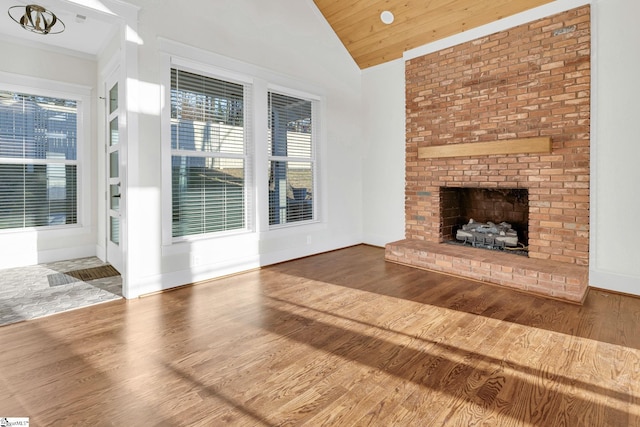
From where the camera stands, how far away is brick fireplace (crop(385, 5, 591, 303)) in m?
3.46

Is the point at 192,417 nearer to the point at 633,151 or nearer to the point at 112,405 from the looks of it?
the point at 112,405

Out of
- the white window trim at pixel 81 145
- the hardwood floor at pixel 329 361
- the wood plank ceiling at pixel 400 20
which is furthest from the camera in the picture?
the white window trim at pixel 81 145

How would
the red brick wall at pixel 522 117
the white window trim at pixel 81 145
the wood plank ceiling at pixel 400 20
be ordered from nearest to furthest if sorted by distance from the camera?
the red brick wall at pixel 522 117
the wood plank ceiling at pixel 400 20
the white window trim at pixel 81 145

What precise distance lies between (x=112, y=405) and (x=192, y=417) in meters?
0.44

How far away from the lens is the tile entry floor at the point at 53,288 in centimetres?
288

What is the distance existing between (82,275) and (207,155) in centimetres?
206

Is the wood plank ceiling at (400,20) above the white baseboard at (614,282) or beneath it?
above

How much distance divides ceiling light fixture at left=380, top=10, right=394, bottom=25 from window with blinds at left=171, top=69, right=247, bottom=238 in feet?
7.31

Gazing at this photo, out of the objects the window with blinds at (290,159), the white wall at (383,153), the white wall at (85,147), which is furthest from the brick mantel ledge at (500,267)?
the white wall at (85,147)

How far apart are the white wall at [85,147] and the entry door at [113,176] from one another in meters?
0.66

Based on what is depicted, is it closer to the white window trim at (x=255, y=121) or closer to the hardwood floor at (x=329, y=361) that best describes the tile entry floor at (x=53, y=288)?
the hardwood floor at (x=329, y=361)

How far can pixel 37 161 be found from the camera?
4465 mm

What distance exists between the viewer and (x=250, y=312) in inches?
112

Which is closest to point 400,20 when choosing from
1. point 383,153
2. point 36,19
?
point 383,153
